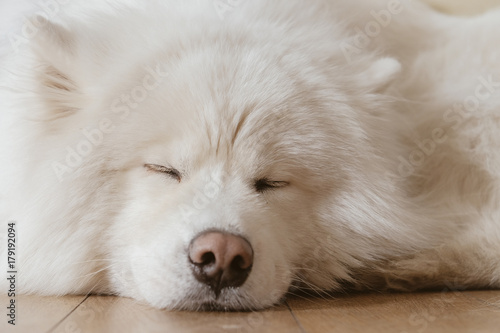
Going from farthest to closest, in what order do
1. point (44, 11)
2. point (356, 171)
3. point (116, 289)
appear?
point (44, 11), point (356, 171), point (116, 289)

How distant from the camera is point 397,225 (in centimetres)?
242

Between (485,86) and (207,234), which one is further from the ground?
(485,86)

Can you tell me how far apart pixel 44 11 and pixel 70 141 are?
842 mm

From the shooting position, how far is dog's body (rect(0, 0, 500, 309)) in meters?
2.08

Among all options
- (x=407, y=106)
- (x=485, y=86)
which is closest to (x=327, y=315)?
(x=407, y=106)

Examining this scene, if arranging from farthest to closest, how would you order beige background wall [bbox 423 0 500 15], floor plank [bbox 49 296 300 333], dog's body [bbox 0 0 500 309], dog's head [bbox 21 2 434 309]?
1. beige background wall [bbox 423 0 500 15]
2. dog's body [bbox 0 0 500 309]
3. dog's head [bbox 21 2 434 309]
4. floor plank [bbox 49 296 300 333]

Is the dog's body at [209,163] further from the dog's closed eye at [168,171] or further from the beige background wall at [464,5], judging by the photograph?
the beige background wall at [464,5]

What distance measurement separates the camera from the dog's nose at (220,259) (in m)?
1.83

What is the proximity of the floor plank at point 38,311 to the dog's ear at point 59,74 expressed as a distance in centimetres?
72

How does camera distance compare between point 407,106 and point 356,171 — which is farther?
point 407,106

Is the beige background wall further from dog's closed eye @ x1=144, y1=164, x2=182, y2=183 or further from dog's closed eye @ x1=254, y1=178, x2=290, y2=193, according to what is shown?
dog's closed eye @ x1=144, y1=164, x2=182, y2=183

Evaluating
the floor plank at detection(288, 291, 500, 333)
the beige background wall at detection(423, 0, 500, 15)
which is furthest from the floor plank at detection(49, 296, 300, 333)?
the beige background wall at detection(423, 0, 500, 15)

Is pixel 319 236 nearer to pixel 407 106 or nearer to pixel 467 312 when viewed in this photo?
pixel 467 312

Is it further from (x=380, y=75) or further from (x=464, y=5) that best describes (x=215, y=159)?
(x=464, y=5)
